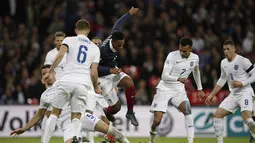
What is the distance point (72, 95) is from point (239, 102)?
4.62 meters

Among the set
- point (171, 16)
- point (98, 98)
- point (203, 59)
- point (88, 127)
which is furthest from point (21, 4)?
point (88, 127)

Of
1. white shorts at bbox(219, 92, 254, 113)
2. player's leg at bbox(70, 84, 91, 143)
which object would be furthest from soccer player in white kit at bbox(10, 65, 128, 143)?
white shorts at bbox(219, 92, 254, 113)

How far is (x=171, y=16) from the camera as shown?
23.7m

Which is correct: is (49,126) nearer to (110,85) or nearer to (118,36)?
(110,85)

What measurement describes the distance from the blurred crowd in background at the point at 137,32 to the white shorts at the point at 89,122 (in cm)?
798

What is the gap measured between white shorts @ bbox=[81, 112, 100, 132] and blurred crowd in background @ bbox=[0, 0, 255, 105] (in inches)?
314

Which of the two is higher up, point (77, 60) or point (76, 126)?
point (77, 60)

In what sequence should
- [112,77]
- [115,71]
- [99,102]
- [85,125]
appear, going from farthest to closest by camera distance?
1. [112,77]
2. [99,102]
3. [115,71]
4. [85,125]

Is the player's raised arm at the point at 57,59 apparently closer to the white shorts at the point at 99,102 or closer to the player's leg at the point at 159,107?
the white shorts at the point at 99,102

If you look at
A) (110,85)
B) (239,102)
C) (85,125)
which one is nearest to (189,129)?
(239,102)

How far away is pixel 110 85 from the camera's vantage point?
14.5 m

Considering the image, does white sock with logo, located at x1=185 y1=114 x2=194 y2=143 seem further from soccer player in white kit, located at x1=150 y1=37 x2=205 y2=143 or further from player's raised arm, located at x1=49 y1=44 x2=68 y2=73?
player's raised arm, located at x1=49 y1=44 x2=68 y2=73

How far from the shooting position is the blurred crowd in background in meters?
21.0

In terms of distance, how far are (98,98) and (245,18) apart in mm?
11917
